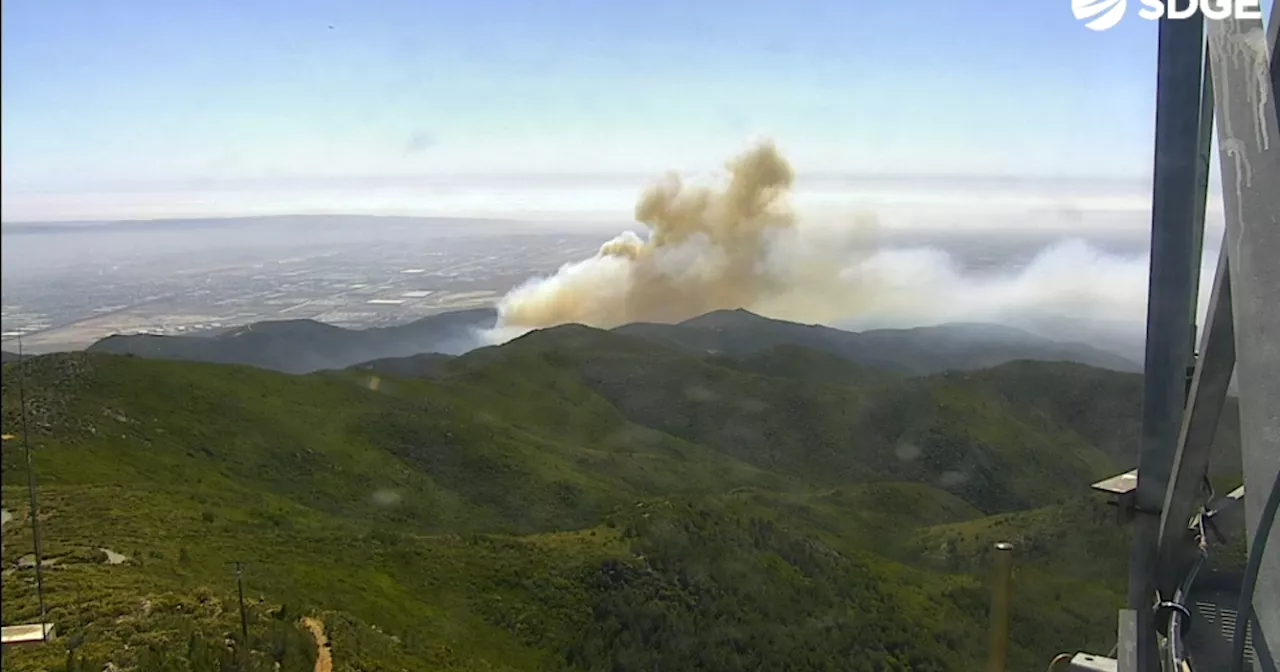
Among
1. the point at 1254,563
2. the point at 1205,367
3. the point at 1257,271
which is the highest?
the point at 1257,271

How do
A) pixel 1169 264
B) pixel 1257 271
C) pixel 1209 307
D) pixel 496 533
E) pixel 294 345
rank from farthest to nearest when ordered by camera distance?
pixel 294 345 < pixel 496 533 < pixel 1169 264 < pixel 1209 307 < pixel 1257 271

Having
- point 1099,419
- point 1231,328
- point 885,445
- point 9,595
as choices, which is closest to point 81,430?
point 9,595

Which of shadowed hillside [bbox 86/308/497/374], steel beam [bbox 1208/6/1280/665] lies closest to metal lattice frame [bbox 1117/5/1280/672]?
steel beam [bbox 1208/6/1280/665]

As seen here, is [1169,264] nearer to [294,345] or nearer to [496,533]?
[496,533]

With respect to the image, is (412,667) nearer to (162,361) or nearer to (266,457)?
(266,457)

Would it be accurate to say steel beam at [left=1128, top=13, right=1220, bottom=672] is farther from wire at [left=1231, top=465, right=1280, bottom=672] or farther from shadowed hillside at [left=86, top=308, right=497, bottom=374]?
shadowed hillside at [left=86, top=308, right=497, bottom=374]

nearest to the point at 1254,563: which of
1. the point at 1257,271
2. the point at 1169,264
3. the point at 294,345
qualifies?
the point at 1257,271
